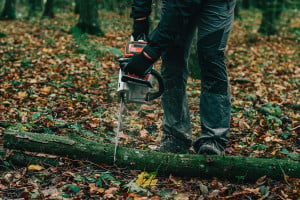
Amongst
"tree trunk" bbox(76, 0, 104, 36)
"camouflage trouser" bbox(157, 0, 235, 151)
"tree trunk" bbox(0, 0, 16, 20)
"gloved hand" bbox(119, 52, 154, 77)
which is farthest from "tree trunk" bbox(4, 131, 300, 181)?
"tree trunk" bbox(0, 0, 16, 20)

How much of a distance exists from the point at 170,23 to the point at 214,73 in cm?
63

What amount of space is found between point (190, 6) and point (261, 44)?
26.9 ft

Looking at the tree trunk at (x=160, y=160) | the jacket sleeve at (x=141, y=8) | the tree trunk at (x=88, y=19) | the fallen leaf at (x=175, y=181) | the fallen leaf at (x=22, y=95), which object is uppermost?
the tree trunk at (x=88, y=19)

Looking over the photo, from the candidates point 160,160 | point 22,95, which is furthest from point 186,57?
point 22,95

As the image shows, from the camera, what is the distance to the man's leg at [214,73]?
9.83ft

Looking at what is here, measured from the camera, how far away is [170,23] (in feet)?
9.17

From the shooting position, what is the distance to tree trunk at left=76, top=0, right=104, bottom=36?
9.57 m

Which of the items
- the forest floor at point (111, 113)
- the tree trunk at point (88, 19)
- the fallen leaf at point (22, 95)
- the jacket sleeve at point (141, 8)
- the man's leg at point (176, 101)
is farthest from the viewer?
the tree trunk at point (88, 19)

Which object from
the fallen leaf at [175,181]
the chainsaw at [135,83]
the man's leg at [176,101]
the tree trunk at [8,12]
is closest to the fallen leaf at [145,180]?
the fallen leaf at [175,181]

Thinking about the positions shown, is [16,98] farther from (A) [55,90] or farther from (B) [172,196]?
(B) [172,196]

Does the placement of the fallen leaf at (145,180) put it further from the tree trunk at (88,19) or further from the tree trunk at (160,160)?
the tree trunk at (88,19)

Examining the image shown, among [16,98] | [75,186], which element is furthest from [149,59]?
[16,98]

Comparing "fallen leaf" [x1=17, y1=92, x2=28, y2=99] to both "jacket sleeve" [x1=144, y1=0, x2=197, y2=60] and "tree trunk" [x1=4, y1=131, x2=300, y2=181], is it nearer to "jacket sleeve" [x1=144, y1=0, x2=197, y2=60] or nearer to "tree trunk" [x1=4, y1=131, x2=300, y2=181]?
"tree trunk" [x1=4, y1=131, x2=300, y2=181]

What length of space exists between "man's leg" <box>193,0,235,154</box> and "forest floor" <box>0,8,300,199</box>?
1.32ft
